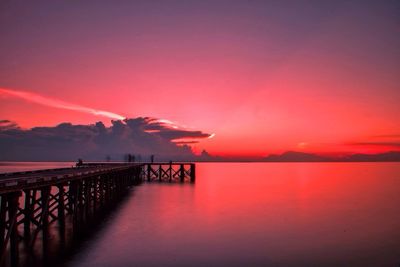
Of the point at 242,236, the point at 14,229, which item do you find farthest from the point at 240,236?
the point at 14,229

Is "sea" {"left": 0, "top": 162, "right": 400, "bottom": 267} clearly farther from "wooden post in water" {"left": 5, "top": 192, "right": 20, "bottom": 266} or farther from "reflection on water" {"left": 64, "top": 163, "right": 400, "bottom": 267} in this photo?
"wooden post in water" {"left": 5, "top": 192, "right": 20, "bottom": 266}

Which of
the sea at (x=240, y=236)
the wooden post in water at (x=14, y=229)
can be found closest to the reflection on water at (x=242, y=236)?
the sea at (x=240, y=236)

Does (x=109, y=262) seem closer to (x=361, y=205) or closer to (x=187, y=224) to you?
(x=187, y=224)

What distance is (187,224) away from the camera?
2948 centimetres

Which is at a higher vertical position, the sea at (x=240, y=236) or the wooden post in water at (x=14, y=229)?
the wooden post in water at (x=14, y=229)

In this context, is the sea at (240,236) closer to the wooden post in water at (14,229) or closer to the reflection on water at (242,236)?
the reflection on water at (242,236)

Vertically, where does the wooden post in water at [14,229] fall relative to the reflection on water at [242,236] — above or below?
above

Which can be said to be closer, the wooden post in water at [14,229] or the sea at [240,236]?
the wooden post in water at [14,229]

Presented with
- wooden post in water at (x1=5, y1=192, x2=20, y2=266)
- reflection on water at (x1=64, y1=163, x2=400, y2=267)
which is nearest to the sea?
reflection on water at (x1=64, y1=163, x2=400, y2=267)

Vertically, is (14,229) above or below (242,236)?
above

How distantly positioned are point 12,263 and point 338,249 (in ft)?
57.9

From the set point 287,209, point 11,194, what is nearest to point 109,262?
point 11,194

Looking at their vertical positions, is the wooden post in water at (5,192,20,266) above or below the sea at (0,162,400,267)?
above

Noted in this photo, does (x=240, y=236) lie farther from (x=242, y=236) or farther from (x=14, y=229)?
(x=14, y=229)
